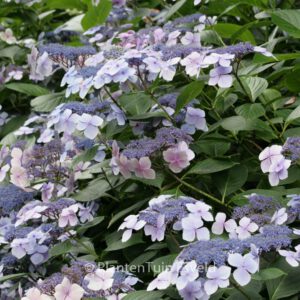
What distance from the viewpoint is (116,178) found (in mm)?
1973

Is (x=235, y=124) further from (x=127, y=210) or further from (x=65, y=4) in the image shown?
(x=65, y=4)

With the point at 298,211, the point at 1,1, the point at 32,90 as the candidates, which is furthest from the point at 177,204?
the point at 1,1

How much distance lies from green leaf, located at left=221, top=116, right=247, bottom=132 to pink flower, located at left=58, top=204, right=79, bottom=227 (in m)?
0.39

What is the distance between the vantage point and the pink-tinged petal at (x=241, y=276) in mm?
1279

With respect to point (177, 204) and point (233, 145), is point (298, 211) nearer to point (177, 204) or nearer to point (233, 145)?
point (177, 204)

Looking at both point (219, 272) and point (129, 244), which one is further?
point (129, 244)

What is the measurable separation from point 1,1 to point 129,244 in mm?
1353

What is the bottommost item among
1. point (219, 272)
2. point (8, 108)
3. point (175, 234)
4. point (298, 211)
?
point (8, 108)

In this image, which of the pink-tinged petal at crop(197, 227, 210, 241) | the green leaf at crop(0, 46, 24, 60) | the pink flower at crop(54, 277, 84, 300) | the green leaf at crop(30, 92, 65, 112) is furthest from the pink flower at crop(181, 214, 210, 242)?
the green leaf at crop(0, 46, 24, 60)

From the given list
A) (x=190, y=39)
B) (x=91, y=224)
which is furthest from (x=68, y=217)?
(x=190, y=39)

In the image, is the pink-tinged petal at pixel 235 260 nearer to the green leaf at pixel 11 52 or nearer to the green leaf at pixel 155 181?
the green leaf at pixel 155 181

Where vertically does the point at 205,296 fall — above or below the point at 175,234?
above

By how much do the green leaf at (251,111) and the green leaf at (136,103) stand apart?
222 millimetres

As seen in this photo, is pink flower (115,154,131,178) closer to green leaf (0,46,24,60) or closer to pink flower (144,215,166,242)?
pink flower (144,215,166,242)
